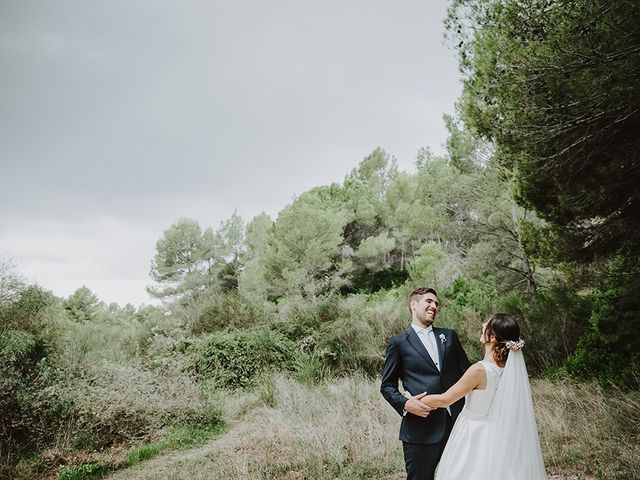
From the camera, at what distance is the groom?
106 inches

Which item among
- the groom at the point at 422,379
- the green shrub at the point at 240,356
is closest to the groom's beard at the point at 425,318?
the groom at the point at 422,379

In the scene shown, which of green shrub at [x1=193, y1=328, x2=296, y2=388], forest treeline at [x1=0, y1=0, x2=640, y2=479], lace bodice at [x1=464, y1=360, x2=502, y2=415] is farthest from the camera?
green shrub at [x1=193, y1=328, x2=296, y2=388]

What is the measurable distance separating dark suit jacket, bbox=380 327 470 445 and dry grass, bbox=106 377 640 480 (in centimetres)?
255

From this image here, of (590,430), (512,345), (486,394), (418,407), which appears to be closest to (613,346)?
(590,430)

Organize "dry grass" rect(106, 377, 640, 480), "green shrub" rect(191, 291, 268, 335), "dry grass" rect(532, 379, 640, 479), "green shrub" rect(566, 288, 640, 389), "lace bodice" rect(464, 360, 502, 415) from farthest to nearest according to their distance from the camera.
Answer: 1. "green shrub" rect(191, 291, 268, 335)
2. "green shrub" rect(566, 288, 640, 389)
3. "dry grass" rect(106, 377, 640, 480)
4. "dry grass" rect(532, 379, 640, 479)
5. "lace bodice" rect(464, 360, 502, 415)

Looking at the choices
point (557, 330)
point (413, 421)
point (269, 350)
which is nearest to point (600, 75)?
point (413, 421)

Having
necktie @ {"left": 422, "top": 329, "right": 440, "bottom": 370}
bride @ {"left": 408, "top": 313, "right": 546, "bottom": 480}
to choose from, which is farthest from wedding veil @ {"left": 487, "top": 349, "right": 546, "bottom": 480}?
necktie @ {"left": 422, "top": 329, "right": 440, "bottom": 370}

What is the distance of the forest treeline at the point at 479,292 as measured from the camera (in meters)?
5.44

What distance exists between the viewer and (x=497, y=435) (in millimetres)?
2473

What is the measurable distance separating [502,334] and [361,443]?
379cm

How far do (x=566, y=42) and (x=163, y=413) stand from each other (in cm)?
981

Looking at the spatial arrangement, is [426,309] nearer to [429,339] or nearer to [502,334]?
[429,339]

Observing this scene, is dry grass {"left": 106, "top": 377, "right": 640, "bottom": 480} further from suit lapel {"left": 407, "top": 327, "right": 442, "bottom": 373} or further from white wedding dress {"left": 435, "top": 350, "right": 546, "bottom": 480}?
suit lapel {"left": 407, "top": 327, "right": 442, "bottom": 373}

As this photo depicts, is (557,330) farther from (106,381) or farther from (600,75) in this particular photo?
(106,381)
